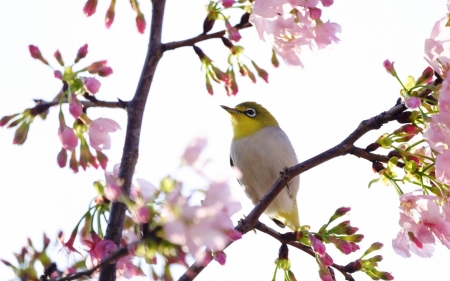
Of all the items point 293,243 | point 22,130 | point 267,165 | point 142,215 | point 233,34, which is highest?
point 267,165

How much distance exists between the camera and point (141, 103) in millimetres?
2365

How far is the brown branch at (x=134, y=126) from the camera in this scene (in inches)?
83.8

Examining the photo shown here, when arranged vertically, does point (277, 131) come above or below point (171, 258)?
above

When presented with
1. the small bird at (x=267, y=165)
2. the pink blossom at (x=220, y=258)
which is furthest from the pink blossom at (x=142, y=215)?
the small bird at (x=267, y=165)

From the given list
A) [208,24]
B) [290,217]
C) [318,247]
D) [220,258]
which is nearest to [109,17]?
[208,24]

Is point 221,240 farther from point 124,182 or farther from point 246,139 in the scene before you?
point 246,139

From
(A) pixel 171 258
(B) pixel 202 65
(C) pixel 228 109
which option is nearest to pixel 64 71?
(B) pixel 202 65

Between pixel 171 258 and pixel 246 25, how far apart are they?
4.09 ft

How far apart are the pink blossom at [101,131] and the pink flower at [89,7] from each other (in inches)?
20.1

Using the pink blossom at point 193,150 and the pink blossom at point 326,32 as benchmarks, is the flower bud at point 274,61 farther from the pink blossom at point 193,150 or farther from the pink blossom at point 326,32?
the pink blossom at point 193,150

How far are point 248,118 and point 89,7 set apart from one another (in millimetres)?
4187

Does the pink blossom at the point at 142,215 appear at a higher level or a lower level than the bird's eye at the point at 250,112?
lower

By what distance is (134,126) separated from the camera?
2303mm

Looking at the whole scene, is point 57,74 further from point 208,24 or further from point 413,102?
point 413,102
